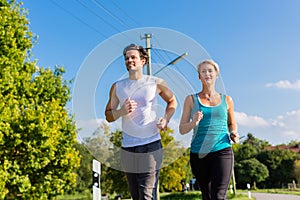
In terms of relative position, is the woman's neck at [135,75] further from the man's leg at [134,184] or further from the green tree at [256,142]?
the green tree at [256,142]

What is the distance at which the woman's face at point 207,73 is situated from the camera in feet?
10.7

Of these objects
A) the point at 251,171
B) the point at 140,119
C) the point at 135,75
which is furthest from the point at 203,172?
the point at 251,171

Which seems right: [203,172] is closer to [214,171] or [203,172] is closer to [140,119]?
[214,171]

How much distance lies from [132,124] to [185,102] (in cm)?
63

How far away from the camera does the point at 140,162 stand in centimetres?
288

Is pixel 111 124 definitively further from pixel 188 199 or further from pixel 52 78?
pixel 188 199

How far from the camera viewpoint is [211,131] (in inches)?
127

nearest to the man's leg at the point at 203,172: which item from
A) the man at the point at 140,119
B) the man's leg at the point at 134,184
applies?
the man at the point at 140,119

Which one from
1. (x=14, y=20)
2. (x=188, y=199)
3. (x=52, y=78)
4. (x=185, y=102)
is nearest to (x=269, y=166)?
(x=188, y=199)

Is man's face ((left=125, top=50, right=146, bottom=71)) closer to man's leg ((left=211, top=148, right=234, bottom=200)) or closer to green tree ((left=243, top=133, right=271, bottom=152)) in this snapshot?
man's leg ((left=211, top=148, right=234, bottom=200))

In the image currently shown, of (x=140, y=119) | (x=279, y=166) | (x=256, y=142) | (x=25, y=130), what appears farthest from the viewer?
(x=256, y=142)

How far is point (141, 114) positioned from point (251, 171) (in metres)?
55.5

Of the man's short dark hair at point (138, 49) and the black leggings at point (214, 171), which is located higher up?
the man's short dark hair at point (138, 49)

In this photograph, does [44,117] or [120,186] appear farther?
[120,186]
